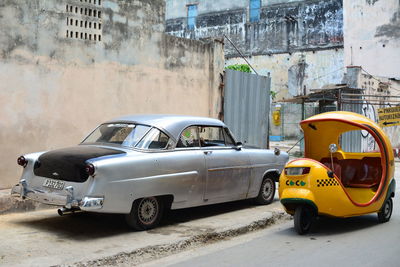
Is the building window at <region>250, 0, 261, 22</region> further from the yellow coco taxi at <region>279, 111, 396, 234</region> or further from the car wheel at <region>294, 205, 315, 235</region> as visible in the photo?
the car wheel at <region>294, 205, 315, 235</region>

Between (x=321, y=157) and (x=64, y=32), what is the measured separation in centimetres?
531

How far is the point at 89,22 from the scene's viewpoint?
9281 millimetres

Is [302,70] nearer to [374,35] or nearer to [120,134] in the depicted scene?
[374,35]

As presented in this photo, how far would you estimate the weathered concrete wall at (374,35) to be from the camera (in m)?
28.8

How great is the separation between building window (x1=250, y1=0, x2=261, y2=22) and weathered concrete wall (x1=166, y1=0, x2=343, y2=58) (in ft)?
1.27

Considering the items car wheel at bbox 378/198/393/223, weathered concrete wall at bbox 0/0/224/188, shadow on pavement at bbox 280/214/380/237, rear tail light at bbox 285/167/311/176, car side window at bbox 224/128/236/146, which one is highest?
weathered concrete wall at bbox 0/0/224/188

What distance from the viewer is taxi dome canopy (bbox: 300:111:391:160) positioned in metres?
6.83

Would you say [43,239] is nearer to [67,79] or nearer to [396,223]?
[67,79]

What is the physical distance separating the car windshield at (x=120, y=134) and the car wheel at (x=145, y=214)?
812 millimetres

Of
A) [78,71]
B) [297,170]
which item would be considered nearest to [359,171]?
[297,170]

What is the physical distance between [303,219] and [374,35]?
26.2 metres

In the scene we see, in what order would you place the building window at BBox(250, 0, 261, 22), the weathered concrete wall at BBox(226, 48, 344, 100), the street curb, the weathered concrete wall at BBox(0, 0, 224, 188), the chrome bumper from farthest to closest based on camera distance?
the building window at BBox(250, 0, 261, 22) < the weathered concrete wall at BBox(226, 48, 344, 100) < the weathered concrete wall at BBox(0, 0, 224, 188) < the chrome bumper < the street curb

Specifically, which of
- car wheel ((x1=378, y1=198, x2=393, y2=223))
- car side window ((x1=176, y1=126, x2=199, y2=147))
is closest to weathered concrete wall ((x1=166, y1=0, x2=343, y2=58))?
car wheel ((x1=378, y1=198, x2=393, y2=223))

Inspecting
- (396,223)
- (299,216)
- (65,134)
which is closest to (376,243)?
(299,216)
